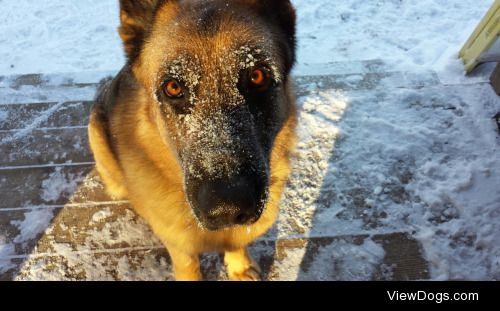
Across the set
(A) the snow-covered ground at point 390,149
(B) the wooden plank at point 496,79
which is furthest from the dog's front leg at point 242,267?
(B) the wooden plank at point 496,79

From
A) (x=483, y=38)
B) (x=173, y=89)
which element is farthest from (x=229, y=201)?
(x=483, y=38)

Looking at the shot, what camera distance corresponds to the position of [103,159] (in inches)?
103

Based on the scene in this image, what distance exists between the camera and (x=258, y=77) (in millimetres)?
1687

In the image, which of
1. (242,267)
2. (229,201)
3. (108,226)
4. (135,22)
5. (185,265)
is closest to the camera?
(229,201)

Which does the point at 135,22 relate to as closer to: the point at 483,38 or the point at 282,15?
the point at 282,15

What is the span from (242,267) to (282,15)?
173cm

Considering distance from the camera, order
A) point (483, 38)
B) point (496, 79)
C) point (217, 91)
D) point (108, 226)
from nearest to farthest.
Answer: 1. point (217, 91)
2. point (108, 226)
3. point (496, 79)
4. point (483, 38)

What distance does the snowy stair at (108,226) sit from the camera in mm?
2451

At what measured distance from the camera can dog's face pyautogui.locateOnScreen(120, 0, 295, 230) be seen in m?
1.47

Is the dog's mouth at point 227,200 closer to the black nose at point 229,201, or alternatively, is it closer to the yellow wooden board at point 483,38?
the black nose at point 229,201

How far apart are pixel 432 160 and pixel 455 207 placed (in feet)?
1.57

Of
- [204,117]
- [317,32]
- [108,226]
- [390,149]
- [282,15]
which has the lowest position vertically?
[108,226]
